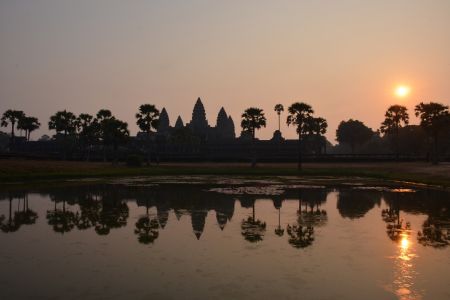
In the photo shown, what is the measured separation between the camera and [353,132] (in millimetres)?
146375

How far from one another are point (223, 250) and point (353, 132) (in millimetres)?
139185

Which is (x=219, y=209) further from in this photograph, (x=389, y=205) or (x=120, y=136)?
(x=120, y=136)

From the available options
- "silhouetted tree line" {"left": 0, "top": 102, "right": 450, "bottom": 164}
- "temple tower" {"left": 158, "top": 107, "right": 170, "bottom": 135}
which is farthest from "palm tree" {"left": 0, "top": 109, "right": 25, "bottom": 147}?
"temple tower" {"left": 158, "top": 107, "right": 170, "bottom": 135}

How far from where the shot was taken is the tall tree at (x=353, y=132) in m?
146

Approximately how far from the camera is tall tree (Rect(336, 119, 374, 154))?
14638 cm

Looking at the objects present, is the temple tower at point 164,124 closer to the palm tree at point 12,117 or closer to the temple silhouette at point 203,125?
the temple silhouette at point 203,125

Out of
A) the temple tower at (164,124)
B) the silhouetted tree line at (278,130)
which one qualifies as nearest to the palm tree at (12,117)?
the silhouetted tree line at (278,130)

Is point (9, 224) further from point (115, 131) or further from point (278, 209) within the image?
point (115, 131)

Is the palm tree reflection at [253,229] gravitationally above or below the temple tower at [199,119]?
below

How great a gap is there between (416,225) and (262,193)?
15052 millimetres

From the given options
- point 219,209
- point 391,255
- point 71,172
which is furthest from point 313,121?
point 391,255

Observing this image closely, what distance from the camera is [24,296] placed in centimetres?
989

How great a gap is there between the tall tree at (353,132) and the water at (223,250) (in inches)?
4869

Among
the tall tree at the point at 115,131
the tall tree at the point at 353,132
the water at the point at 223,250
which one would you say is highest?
the tall tree at the point at 353,132
